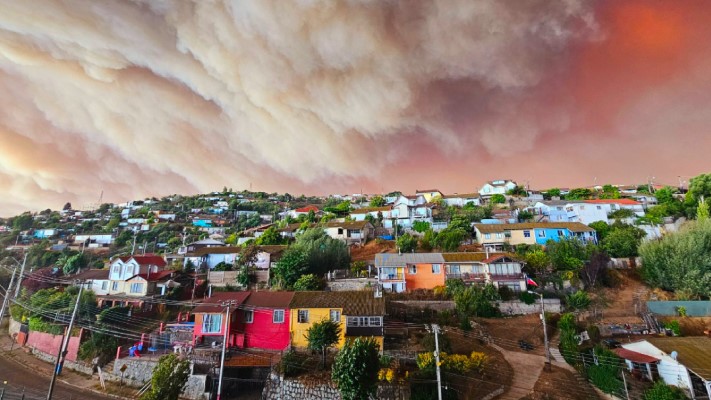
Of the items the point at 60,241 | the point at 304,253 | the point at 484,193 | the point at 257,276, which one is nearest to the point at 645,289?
the point at 304,253

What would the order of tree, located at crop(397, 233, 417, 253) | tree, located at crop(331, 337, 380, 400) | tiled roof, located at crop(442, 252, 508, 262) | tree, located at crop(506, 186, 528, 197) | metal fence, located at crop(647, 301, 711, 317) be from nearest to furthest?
tree, located at crop(331, 337, 380, 400)
metal fence, located at crop(647, 301, 711, 317)
tiled roof, located at crop(442, 252, 508, 262)
tree, located at crop(397, 233, 417, 253)
tree, located at crop(506, 186, 528, 197)

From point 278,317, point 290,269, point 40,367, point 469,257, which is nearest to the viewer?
point 278,317

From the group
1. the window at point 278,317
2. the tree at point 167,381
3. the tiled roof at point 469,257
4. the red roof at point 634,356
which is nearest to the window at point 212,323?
the window at point 278,317

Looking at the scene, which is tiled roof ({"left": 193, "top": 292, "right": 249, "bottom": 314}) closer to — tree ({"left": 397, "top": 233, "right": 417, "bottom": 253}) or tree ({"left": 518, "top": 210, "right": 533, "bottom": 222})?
tree ({"left": 397, "top": 233, "right": 417, "bottom": 253})

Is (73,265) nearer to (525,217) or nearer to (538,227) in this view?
(538,227)

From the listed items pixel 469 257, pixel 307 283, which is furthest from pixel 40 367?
pixel 469 257

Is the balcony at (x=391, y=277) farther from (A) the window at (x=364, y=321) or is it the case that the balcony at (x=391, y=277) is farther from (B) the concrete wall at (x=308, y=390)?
(B) the concrete wall at (x=308, y=390)

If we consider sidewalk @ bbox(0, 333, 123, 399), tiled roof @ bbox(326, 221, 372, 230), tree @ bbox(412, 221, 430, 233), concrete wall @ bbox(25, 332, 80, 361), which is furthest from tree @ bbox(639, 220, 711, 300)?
concrete wall @ bbox(25, 332, 80, 361)

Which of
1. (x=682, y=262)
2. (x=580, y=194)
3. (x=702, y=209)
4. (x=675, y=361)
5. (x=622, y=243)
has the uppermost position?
(x=580, y=194)
